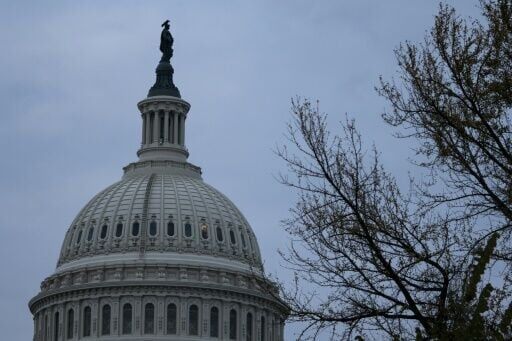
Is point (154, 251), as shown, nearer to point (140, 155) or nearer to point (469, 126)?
point (140, 155)

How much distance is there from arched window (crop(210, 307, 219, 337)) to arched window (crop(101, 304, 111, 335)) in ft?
31.8

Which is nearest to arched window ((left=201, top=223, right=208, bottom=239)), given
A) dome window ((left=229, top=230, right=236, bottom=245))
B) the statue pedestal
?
dome window ((left=229, top=230, right=236, bottom=245))

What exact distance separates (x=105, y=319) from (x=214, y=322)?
407 inches

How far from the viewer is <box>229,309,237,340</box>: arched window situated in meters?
132

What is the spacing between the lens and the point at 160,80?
153m

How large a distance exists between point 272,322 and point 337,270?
106467 mm

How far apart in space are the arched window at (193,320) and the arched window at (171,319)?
1.34m

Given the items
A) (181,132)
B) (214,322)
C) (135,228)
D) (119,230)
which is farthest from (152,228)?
(181,132)

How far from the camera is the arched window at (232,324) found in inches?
5192

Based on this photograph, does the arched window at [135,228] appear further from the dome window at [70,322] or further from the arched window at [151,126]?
the arched window at [151,126]

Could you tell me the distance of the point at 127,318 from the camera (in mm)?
130750

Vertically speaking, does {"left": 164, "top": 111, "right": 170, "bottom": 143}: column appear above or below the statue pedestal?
below

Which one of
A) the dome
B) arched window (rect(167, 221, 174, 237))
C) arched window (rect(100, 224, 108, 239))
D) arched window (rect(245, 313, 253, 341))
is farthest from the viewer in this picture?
arched window (rect(100, 224, 108, 239))

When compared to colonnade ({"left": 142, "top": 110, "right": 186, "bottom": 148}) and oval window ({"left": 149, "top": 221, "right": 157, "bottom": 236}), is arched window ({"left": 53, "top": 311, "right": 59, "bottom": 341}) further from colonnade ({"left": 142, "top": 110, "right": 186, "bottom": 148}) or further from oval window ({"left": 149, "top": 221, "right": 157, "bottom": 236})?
colonnade ({"left": 142, "top": 110, "right": 186, "bottom": 148})
